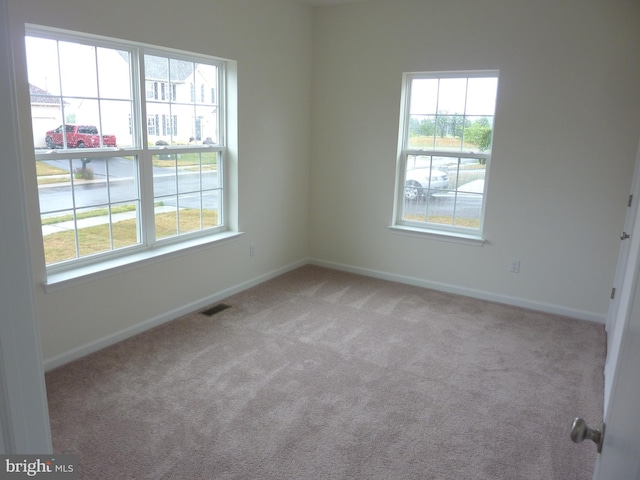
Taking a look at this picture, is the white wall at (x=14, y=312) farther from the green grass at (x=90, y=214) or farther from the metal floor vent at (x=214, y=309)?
the metal floor vent at (x=214, y=309)

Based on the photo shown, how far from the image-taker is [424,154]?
4629 millimetres

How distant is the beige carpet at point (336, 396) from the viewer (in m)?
2.27

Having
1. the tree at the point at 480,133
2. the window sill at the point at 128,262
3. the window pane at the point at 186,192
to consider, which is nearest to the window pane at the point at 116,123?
the window pane at the point at 186,192

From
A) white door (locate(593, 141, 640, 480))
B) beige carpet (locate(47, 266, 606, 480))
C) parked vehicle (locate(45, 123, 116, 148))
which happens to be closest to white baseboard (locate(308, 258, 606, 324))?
beige carpet (locate(47, 266, 606, 480))

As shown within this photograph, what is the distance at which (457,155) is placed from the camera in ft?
14.6

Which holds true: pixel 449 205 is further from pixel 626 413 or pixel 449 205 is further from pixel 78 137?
pixel 626 413

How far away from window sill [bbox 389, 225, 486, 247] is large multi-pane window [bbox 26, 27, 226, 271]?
1.89m

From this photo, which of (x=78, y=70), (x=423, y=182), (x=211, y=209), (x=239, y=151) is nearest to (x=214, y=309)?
(x=211, y=209)

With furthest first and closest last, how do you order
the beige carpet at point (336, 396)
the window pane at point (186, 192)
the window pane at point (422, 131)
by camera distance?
1. the window pane at point (422, 131)
2. the window pane at point (186, 192)
3. the beige carpet at point (336, 396)

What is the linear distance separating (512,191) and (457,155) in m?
0.61

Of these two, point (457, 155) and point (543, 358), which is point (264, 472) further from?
point (457, 155)

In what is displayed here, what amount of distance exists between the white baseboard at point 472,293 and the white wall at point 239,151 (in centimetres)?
58

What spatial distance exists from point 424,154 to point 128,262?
9.46ft

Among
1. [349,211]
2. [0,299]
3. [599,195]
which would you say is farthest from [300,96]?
[0,299]
